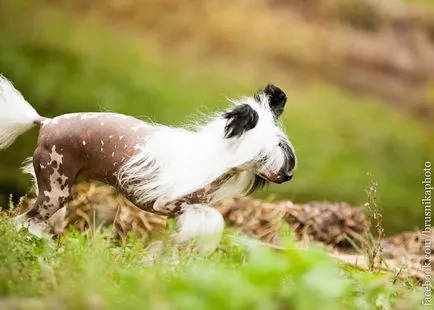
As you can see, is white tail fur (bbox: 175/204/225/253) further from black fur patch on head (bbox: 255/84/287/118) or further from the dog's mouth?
black fur patch on head (bbox: 255/84/287/118)

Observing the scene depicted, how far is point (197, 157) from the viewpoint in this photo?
1.73m

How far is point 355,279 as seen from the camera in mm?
1550

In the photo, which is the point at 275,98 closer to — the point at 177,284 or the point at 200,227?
the point at 200,227

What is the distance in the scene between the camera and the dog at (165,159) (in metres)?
1.73

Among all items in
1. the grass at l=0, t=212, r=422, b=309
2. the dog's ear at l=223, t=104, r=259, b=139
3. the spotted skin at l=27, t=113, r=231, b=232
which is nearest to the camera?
the grass at l=0, t=212, r=422, b=309

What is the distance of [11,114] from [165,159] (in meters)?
0.41

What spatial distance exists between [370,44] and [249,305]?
224 inches

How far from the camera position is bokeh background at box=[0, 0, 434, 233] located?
3.93 m

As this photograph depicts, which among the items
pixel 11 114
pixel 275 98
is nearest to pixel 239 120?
pixel 275 98

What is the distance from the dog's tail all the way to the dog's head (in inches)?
19.9

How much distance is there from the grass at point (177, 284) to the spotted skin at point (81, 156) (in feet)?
0.83

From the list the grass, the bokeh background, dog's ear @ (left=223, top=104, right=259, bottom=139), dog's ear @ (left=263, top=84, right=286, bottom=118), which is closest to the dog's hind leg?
the grass

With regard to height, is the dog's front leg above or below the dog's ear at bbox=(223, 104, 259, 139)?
below

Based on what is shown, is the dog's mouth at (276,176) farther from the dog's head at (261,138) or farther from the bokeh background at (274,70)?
the bokeh background at (274,70)
